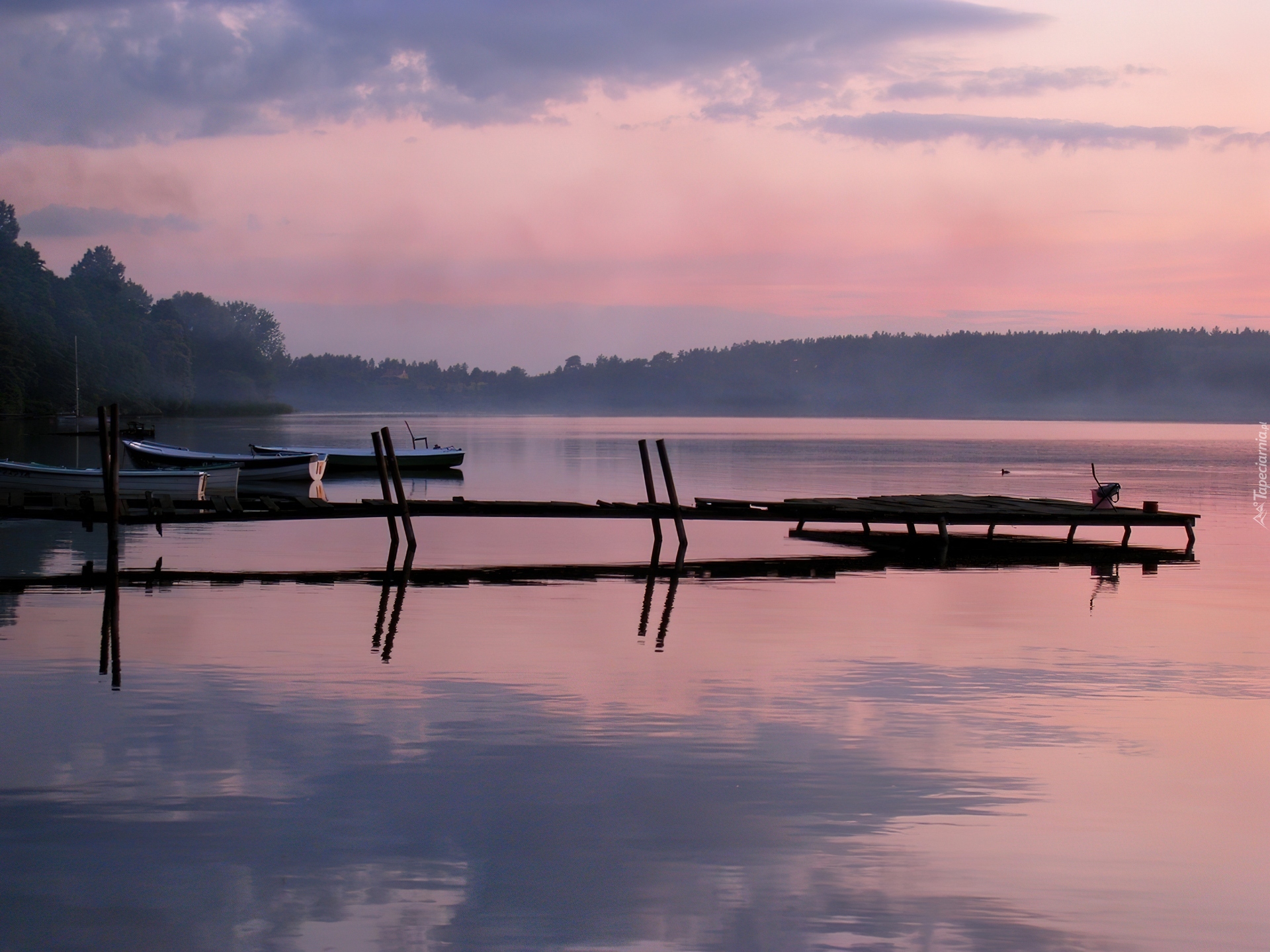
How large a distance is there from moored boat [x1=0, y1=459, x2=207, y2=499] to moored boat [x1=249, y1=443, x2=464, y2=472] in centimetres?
2917

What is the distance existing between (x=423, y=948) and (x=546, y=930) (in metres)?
0.75

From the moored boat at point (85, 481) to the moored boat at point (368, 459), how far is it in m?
29.2

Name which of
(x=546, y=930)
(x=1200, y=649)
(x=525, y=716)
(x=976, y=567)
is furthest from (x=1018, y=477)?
(x=546, y=930)

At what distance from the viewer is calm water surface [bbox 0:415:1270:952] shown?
8.34 m

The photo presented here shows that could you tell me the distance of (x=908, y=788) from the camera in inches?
432

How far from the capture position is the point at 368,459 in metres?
69.4

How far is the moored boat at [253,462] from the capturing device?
5322 cm

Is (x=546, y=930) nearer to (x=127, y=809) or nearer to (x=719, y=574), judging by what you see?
(x=127, y=809)

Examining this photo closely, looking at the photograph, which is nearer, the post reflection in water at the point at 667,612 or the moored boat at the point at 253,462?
the post reflection in water at the point at 667,612

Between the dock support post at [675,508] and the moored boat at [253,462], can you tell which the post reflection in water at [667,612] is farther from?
the moored boat at [253,462]

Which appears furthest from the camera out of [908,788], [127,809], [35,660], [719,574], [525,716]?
[719,574]

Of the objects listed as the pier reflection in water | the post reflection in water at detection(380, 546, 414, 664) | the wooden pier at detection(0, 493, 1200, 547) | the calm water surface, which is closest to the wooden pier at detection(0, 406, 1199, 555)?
the wooden pier at detection(0, 493, 1200, 547)

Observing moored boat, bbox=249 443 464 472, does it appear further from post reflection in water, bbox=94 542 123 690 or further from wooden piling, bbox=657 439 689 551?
post reflection in water, bbox=94 542 123 690

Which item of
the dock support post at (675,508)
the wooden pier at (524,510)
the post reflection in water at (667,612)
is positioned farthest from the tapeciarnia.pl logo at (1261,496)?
the post reflection in water at (667,612)
